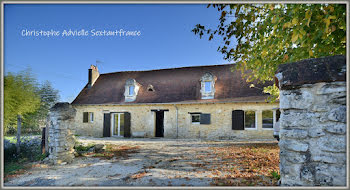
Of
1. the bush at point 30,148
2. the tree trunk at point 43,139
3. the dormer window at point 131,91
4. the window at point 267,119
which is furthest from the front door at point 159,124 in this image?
the tree trunk at point 43,139

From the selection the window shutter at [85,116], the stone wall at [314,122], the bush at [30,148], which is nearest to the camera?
the stone wall at [314,122]

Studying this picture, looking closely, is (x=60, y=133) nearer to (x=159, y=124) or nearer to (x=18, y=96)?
(x=18, y=96)

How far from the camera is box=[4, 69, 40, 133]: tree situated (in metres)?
2.60

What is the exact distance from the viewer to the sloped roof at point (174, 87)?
11734 mm

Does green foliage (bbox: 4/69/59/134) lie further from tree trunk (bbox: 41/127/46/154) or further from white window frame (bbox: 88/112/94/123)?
white window frame (bbox: 88/112/94/123)

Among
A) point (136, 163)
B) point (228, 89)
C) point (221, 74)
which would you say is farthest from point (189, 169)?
point (221, 74)

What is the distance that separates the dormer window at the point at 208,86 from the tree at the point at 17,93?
31.9ft

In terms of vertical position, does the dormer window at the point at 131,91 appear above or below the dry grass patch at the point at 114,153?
above

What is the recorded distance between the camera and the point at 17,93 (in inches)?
115

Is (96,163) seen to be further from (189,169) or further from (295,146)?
(295,146)

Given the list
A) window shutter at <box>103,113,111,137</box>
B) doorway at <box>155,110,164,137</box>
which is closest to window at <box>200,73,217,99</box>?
doorway at <box>155,110,164,137</box>

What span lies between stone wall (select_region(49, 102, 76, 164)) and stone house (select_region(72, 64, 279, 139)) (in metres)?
7.42

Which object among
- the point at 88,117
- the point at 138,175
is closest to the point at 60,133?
the point at 138,175

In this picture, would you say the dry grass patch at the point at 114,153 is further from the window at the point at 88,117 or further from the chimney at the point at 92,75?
the chimney at the point at 92,75
